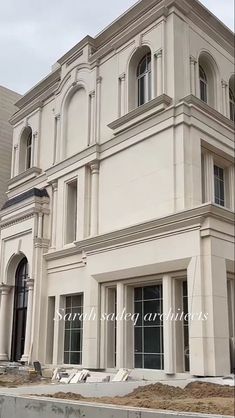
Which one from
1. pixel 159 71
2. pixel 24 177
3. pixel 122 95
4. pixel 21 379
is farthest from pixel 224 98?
pixel 21 379

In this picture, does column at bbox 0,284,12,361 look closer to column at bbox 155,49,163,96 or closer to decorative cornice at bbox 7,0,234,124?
decorative cornice at bbox 7,0,234,124

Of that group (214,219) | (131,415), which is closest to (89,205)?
(214,219)

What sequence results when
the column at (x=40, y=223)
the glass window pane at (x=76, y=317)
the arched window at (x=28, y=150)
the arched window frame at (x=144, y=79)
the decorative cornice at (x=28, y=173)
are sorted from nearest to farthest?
the arched window frame at (x=144, y=79)
the glass window pane at (x=76, y=317)
the column at (x=40, y=223)
the decorative cornice at (x=28, y=173)
the arched window at (x=28, y=150)

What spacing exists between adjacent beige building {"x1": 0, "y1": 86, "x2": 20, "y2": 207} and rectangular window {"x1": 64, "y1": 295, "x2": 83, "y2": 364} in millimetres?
9187

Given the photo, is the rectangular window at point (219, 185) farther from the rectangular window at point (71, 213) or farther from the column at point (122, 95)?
the rectangular window at point (71, 213)

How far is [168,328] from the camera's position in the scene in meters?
13.0

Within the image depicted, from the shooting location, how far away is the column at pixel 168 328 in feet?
42.0

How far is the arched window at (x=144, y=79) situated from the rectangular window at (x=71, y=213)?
14.5 feet

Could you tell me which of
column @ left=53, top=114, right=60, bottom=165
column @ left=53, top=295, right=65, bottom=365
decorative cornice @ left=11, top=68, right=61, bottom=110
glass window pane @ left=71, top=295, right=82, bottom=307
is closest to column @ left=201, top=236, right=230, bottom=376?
glass window pane @ left=71, top=295, right=82, bottom=307

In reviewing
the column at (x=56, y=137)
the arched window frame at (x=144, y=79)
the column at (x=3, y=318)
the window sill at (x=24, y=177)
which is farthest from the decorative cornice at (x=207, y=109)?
the column at (x=3, y=318)

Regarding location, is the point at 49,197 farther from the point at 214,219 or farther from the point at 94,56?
the point at 214,219

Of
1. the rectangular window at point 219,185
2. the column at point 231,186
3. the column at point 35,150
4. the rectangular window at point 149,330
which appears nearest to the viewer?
the rectangular window at point 149,330

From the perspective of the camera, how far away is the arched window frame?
1666 centimetres

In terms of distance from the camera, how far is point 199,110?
→ 49.3 ft
